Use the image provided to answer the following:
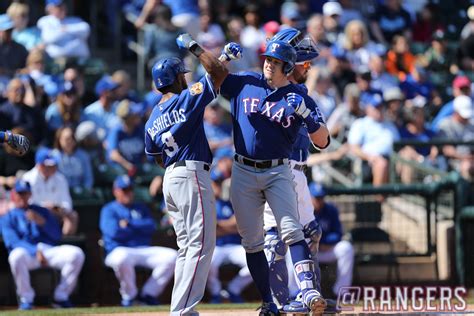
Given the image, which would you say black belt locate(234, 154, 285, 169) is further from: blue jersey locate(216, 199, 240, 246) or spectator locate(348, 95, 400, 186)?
spectator locate(348, 95, 400, 186)

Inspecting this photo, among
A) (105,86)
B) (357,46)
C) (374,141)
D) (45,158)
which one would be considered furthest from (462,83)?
(45,158)

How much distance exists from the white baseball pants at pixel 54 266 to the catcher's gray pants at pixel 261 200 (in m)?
3.99

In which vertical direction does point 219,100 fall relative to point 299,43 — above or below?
below

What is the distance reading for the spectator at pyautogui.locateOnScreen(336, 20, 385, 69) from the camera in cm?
1647

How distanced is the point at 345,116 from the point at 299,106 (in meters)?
6.93

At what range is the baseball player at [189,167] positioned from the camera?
7883 millimetres

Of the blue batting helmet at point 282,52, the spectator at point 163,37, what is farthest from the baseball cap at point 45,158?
the blue batting helmet at point 282,52

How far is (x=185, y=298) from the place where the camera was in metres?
7.88

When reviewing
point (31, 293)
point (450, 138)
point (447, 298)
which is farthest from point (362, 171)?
point (31, 293)

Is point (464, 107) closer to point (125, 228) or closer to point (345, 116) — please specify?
point (345, 116)

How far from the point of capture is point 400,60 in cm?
1708

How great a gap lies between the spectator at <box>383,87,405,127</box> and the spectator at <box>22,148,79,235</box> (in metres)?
4.76

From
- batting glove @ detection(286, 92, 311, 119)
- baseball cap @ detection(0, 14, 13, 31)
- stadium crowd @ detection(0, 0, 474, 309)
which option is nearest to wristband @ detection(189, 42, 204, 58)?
batting glove @ detection(286, 92, 311, 119)

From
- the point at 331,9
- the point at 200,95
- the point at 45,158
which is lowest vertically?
the point at 45,158
